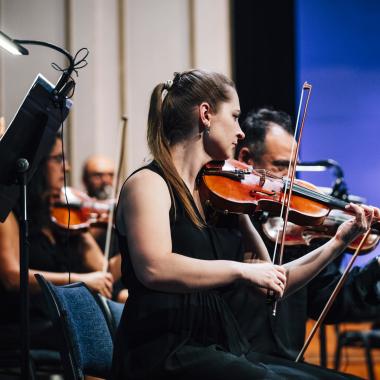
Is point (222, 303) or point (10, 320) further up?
point (222, 303)

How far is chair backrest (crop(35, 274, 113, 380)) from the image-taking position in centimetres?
171

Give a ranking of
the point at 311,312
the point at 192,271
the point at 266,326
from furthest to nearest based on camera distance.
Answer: the point at 311,312 < the point at 266,326 < the point at 192,271

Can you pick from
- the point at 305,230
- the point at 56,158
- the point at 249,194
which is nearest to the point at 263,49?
the point at 56,158

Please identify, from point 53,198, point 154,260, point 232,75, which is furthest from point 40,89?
point 232,75

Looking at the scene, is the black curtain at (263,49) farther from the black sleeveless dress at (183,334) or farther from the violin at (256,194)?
the black sleeveless dress at (183,334)

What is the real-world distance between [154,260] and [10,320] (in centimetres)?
135

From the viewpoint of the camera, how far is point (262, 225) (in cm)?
238

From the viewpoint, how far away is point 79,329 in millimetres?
1887

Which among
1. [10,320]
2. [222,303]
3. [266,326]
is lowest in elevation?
[10,320]

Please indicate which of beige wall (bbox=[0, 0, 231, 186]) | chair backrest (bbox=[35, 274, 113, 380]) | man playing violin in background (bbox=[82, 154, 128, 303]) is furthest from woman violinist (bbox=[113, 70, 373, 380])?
beige wall (bbox=[0, 0, 231, 186])

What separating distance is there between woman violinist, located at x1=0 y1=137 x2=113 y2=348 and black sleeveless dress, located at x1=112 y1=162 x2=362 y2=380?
77 centimetres

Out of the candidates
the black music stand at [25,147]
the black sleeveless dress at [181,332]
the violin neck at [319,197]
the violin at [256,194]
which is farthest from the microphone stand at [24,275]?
the violin neck at [319,197]

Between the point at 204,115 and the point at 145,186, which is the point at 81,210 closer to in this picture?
the point at 204,115

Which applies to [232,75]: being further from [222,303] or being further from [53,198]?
[222,303]
